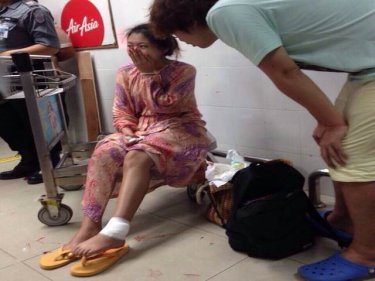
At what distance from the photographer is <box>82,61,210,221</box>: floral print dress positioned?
1534 mm

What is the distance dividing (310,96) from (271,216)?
0.41m

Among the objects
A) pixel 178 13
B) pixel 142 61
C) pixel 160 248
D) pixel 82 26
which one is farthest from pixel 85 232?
pixel 82 26

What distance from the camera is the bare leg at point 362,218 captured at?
42.7 inches

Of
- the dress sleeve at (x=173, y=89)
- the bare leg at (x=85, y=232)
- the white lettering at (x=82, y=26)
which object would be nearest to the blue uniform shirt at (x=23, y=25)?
the white lettering at (x=82, y=26)

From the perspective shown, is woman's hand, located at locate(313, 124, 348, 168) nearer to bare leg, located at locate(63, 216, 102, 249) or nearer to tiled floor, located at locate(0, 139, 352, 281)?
tiled floor, located at locate(0, 139, 352, 281)

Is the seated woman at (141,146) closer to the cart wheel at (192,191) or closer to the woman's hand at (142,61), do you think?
the woman's hand at (142,61)

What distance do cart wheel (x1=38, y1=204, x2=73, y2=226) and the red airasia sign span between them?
1.28m

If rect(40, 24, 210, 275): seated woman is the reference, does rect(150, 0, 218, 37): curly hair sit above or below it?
above

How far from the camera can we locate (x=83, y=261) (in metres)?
1.36

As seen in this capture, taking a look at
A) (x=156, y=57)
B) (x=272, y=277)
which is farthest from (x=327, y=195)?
(x=156, y=57)

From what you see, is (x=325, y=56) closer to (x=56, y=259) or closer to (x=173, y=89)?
(x=173, y=89)

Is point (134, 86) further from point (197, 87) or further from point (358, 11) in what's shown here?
point (358, 11)

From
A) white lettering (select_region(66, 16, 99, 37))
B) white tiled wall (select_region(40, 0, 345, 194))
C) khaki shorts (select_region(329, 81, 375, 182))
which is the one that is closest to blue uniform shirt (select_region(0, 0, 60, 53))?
white lettering (select_region(66, 16, 99, 37))

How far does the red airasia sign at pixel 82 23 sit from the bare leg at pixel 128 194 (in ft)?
4.54
